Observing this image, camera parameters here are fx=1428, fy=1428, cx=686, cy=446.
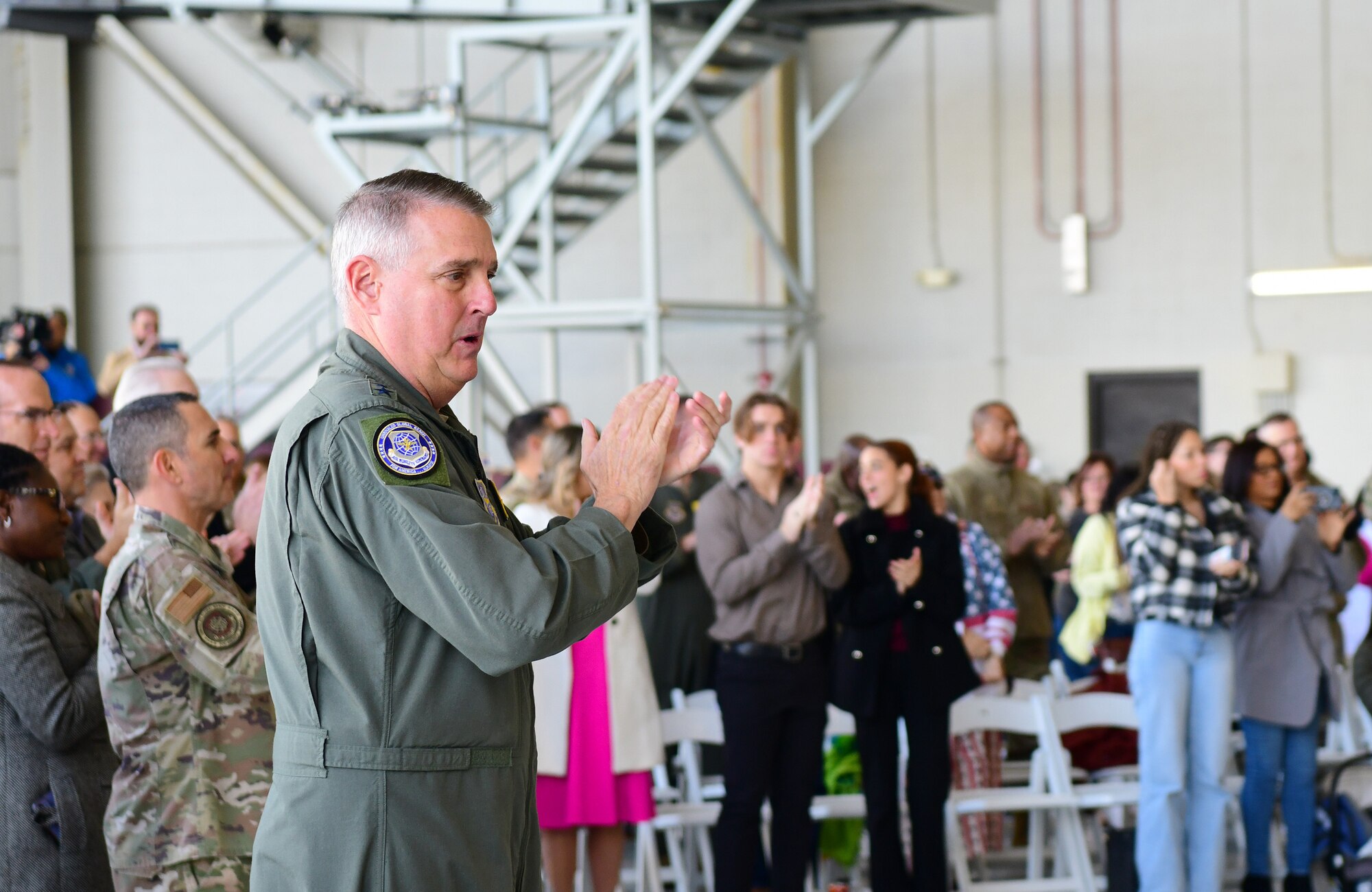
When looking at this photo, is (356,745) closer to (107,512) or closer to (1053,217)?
(107,512)

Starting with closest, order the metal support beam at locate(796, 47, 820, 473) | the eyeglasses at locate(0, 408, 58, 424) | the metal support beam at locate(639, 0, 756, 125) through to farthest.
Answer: the eyeglasses at locate(0, 408, 58, 424), the metal support beam at locate(639, 0, 756, 125), the metal support beam at locate(796, 47, 820, 473)

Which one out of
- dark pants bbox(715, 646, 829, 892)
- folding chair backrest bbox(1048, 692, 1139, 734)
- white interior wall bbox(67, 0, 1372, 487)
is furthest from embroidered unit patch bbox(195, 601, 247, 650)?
white interior wall bbox(67, 0, 1372, 487)

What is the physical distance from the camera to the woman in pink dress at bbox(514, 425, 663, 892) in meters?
4.53

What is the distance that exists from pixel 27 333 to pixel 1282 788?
6.48m

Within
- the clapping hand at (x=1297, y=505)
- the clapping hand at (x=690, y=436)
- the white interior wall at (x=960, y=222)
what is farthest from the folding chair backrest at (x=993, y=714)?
the white interior wall at (x=960, y=222)

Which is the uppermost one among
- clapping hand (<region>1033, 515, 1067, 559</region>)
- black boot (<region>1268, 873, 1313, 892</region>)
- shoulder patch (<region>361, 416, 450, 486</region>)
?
shoulder patch (<region>361, 416, 450, 486</region>)

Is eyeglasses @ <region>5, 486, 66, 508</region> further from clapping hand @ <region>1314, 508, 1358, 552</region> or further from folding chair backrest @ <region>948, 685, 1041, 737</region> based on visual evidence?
clapping hand @ <region>1314, 508, 1358, 552</region>

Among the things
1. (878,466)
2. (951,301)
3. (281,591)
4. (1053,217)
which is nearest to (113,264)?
(951,301)

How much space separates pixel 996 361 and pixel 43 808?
396 inches

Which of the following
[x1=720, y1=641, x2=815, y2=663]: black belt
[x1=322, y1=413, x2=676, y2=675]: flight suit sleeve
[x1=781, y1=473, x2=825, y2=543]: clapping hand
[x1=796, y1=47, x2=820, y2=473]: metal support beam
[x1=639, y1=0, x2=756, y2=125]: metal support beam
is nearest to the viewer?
[x1=322, y1=413, x2=676, y2=675]: flight suit sleeve

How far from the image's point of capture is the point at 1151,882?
511 cm

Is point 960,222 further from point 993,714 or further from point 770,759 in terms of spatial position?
point 770,759

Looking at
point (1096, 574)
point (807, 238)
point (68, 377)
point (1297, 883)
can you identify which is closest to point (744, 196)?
point (807, 238)

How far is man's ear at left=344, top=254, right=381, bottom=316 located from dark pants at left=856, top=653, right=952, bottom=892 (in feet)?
11.3
